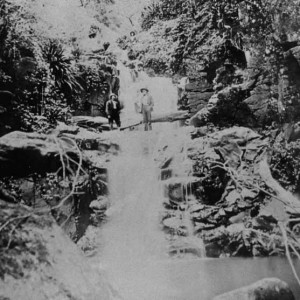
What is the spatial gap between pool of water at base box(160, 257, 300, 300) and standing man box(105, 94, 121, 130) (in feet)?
4.59

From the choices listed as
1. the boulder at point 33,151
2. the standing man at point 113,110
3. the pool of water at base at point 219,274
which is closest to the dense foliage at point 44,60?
the boulder at point 33,151

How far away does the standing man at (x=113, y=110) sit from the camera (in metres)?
3.56

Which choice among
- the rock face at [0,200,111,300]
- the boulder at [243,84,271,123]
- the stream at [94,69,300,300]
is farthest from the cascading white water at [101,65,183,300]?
the boulder at [243,84,271,123]

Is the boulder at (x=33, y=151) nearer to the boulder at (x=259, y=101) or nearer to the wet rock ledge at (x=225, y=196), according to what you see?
the wet rock ledge at (x=225, y=196)

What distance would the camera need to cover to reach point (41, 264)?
244cm

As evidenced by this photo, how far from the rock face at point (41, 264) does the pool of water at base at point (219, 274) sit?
615mm

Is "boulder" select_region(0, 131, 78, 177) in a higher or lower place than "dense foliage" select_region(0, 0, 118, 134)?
lower

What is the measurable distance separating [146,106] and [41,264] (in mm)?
1857

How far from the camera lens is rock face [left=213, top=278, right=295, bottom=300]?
258 cm

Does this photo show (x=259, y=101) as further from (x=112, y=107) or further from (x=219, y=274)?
(x=219, y=274)

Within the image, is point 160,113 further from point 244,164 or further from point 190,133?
point 244,164

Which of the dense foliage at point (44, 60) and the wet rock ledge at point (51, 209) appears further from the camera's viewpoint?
the dense foliage at point (44, 60)

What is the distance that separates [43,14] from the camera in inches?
138

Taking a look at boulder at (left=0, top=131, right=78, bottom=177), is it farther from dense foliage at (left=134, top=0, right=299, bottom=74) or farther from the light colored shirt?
dense foliage at (left=134, top=0, right=299, bottom=74)
